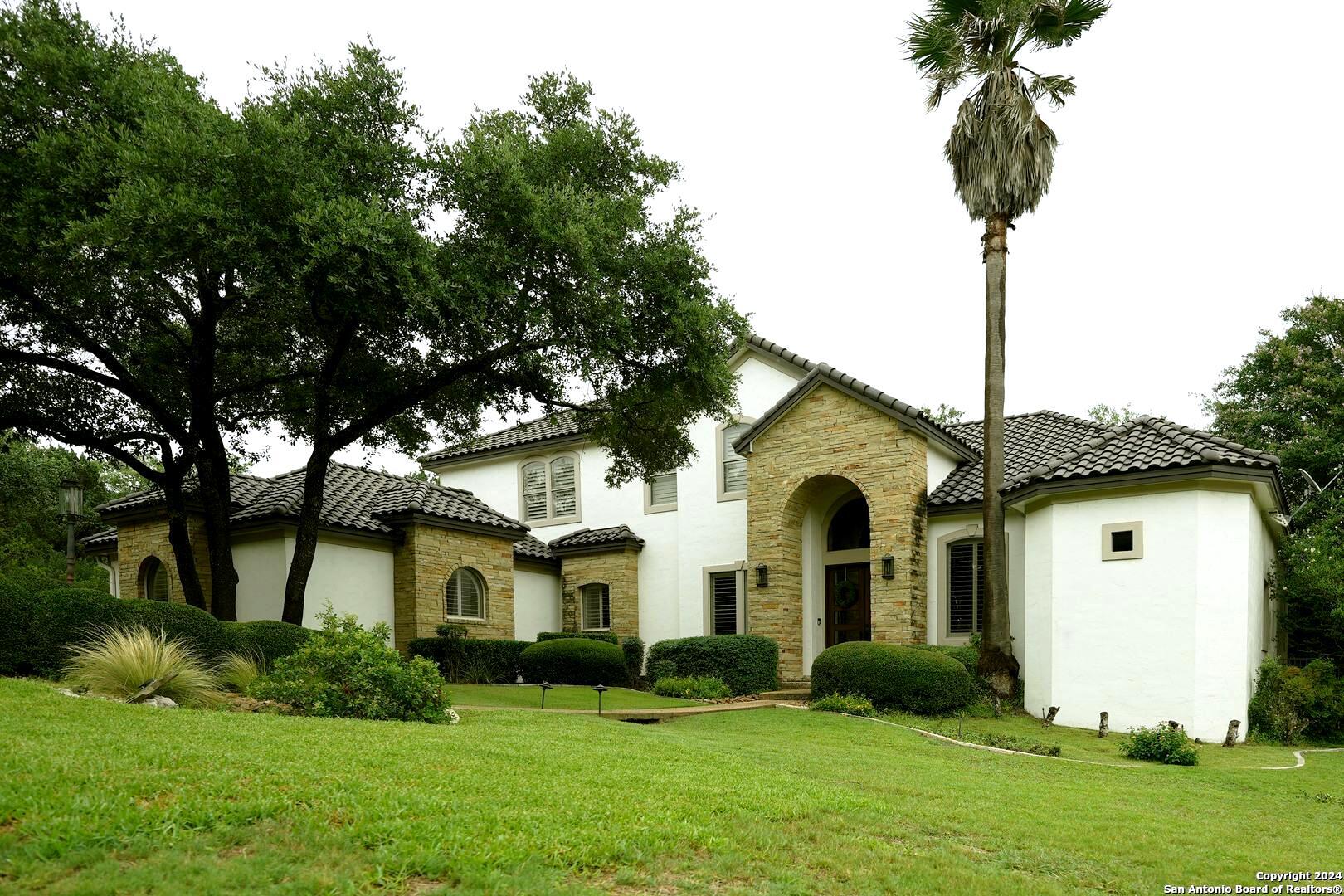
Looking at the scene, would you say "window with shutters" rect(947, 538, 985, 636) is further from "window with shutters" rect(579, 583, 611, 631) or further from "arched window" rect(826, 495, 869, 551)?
"window with shutters" rect(579, 583, 611, 631)

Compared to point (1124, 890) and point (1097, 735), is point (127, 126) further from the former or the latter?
point (1097, 735)

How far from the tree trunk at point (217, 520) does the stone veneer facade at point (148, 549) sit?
3860mm

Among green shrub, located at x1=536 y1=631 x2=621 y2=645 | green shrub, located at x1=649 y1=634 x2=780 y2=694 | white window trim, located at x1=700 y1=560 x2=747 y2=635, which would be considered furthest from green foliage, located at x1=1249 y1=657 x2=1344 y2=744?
green shrub, located at x1=536 y1=631 x2=621 y2=645

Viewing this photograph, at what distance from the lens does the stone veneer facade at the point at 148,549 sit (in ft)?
67.4

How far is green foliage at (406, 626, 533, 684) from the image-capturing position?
825 inches

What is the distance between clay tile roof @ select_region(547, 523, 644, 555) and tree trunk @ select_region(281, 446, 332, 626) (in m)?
10.3

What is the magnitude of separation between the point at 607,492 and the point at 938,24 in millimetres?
15397

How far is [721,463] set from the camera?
25391 mm

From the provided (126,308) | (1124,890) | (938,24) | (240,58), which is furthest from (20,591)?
(938,24)

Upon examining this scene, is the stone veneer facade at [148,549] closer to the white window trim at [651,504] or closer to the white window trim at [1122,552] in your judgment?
the white window trim at [651,504]

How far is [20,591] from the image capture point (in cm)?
1277

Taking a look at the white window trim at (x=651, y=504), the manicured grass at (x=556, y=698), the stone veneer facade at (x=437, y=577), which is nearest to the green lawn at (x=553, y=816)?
the manicured grass at (x=556, y=698)

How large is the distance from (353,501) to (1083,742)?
16.7 metres

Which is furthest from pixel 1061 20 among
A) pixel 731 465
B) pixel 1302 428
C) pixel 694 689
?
pixel 694 689
